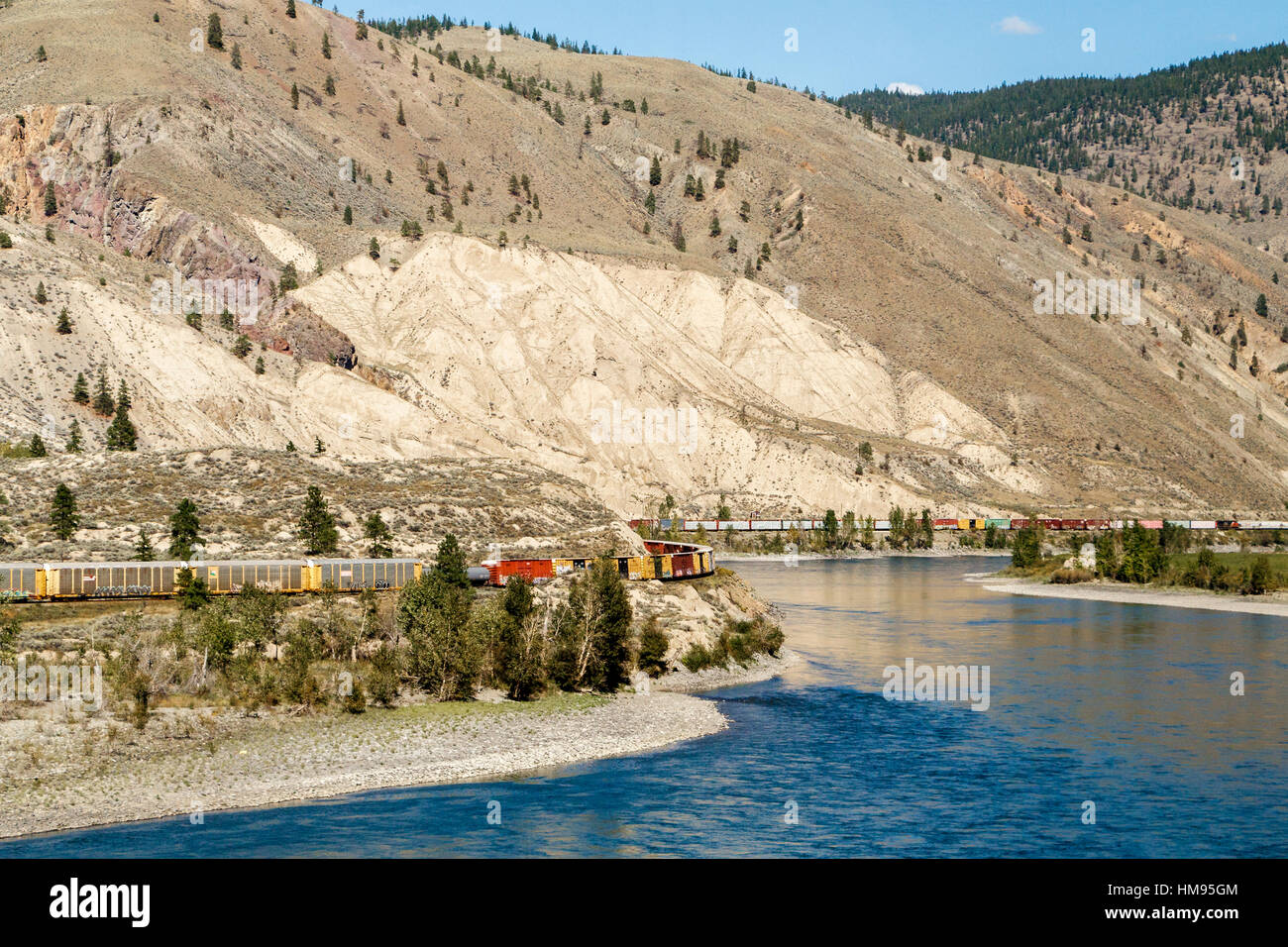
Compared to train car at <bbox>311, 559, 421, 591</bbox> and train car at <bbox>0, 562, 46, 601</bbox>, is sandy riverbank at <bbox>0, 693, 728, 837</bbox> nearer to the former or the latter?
train car at <bbox>311, 559, 421, 591</bbox>

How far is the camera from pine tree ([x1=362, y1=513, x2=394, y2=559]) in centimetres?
6383

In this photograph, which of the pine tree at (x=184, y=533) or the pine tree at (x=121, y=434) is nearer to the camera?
the pine tree at (x=184, y=533)

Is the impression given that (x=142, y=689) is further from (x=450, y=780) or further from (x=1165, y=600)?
(x=1165, y=600)

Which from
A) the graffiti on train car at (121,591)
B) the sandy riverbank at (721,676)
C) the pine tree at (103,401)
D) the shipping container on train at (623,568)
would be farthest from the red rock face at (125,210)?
the sandy riverbank at (721,676)

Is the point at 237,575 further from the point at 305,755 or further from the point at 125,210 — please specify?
the point at 125,210

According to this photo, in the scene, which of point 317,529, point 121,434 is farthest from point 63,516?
point 121,434

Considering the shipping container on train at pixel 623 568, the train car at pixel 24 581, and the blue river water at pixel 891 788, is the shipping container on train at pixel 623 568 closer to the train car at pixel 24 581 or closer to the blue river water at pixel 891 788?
the blue river water at pixel 891 788

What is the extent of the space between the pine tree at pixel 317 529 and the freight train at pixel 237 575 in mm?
8994

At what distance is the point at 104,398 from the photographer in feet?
305

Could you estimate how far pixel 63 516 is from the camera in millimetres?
64250

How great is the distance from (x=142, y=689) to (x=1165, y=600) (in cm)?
7474

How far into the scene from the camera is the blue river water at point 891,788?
2930 cm

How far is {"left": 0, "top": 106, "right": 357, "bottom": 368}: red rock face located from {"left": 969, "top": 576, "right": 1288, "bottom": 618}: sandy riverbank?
64410 mm

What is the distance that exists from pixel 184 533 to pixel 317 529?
6.86 m
